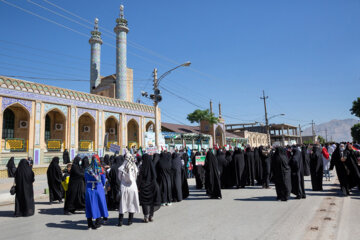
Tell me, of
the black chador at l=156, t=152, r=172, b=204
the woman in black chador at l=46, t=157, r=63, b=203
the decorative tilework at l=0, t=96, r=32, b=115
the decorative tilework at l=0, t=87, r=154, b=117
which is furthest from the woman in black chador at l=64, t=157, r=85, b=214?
the decorative tilework at l=0, t=87, r=154, b=117

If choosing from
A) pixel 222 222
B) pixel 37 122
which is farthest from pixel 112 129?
pixel 222 222

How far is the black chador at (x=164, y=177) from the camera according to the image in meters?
6.82

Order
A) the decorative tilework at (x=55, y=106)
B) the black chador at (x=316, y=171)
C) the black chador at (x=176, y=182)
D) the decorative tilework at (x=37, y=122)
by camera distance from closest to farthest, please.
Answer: the black chador at (x=176, y=182)
the black chador at (x=316, y=171)
the decorative tilework at (x=37, y=122)
the decorative tilework at (x=55, y=106)

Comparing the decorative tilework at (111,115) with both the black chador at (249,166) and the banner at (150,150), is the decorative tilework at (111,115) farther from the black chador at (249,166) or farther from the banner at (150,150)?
the banner at (150,150)

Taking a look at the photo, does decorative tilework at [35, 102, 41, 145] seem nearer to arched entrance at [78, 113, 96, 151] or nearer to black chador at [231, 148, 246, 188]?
arched entrance at [78, 113, 96, 151]

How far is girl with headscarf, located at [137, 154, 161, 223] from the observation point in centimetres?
525

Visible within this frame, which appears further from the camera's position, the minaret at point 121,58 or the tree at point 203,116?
the tree at point 203,116

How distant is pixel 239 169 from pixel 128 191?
5806mm

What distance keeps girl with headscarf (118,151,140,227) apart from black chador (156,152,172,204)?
1623mm

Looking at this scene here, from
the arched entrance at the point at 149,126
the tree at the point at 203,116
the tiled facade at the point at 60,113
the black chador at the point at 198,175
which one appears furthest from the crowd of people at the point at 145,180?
the tree at the point at 203,116

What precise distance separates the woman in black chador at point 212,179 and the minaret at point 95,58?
2459 cm

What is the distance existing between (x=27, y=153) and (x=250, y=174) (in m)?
14.8

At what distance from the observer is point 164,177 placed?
6.94 meters

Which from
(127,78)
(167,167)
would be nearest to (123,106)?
(127,78)
